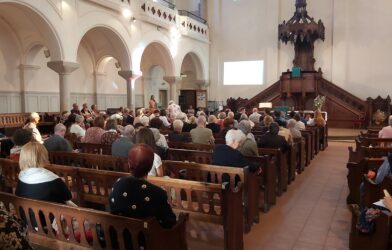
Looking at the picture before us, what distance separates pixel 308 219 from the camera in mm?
4430

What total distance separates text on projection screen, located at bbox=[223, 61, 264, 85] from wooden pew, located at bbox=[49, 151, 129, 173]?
14339 millimetres

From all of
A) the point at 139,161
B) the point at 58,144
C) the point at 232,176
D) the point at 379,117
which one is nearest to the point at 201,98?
the point at 379,117

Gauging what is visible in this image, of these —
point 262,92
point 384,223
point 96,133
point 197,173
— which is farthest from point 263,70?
point 384,223

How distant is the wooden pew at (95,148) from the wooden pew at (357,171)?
3785 millimetres

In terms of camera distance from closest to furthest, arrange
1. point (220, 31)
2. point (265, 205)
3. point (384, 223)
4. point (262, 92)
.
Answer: point (384, 223) < point (265, 205) < point (262, 92) < point (220, 31)

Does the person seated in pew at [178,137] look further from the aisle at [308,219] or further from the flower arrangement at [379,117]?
the flower arrangement at [379,117]

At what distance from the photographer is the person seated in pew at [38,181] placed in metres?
2.69

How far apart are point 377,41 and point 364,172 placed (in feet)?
43.5

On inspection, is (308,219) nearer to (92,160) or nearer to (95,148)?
(92,160)

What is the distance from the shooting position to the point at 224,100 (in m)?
19.2

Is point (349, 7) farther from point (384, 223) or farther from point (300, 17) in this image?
point (384, 223)

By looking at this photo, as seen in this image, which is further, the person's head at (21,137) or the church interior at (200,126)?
the person's head at (21,137)

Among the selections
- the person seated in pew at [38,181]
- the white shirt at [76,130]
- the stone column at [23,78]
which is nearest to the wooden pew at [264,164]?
the person seated in pew at [38,181]

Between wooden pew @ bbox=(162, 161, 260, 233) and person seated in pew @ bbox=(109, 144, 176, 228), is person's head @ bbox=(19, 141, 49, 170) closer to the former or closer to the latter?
person seated in pew @ bbox=(109, 144, 176, 228)
